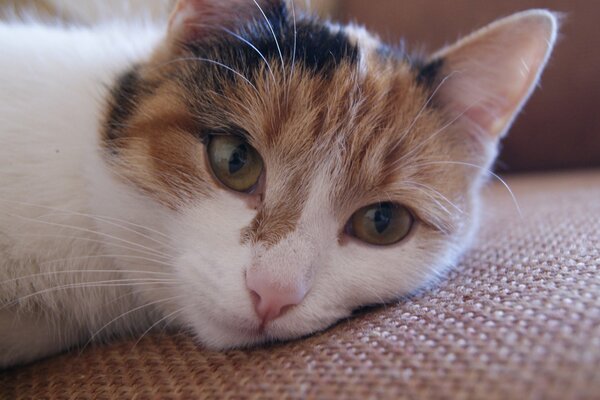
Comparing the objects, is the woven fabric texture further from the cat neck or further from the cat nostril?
the cat neck

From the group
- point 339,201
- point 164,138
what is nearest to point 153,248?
point 164,138

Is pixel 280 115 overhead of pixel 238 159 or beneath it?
overhead

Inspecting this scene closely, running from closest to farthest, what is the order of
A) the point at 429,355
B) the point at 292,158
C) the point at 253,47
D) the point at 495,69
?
the point at 429,355 < the point at 292,158 < the point at 253,47 < the point at 495,69

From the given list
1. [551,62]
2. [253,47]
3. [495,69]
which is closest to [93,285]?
[253,47]

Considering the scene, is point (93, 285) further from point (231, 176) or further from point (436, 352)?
point (436, 352)

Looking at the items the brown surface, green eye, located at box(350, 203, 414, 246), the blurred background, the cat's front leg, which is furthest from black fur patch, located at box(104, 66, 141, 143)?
the brown surface

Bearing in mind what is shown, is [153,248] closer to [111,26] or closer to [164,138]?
[164,138]
